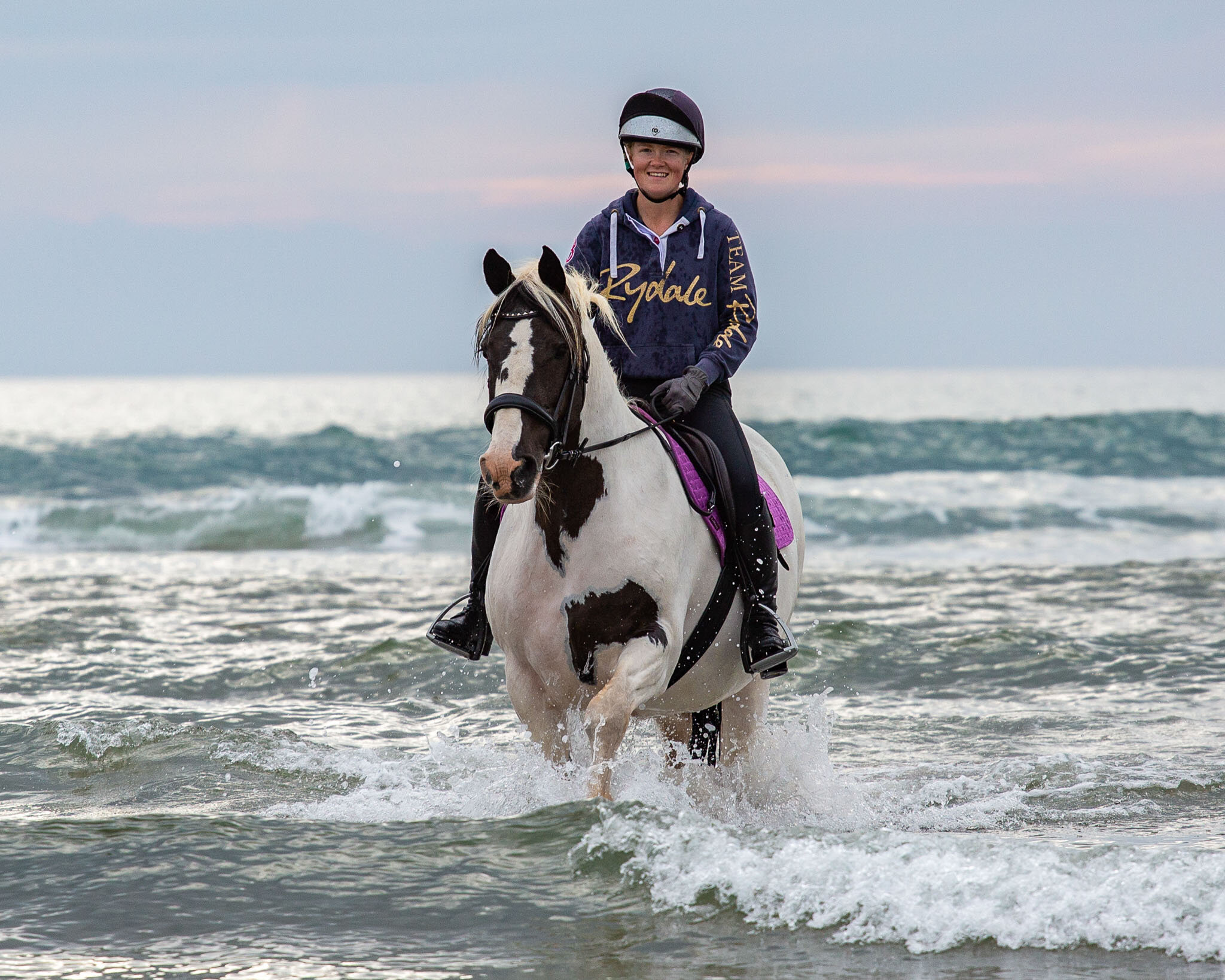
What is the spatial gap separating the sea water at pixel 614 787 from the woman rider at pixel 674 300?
0.81m

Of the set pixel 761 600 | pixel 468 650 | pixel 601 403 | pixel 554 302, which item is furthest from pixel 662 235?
pixel 468 650

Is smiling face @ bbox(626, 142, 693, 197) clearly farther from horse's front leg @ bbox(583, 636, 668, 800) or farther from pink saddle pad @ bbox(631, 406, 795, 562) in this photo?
horse's front leg @ bbox(583, 636, 668, 800)

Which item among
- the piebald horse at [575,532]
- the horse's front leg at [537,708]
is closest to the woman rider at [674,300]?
the piebald horse at [575,532]

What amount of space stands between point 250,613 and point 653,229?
8.35 metres

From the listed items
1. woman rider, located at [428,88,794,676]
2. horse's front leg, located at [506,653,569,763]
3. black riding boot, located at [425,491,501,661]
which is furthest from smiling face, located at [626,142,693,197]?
horse's front leg, located at [506,653,569,763]

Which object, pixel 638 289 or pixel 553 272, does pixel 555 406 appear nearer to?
pixel 553 272

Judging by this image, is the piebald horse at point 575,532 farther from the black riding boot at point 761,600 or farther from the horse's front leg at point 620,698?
the black riding boot at point 761,600

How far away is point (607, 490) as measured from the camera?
15.2 feet

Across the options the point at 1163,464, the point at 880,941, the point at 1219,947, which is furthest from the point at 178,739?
the point at 1163,464

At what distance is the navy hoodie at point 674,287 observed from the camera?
17.5 ft

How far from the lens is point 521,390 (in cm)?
416

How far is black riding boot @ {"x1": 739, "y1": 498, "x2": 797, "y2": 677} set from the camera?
16.8ft

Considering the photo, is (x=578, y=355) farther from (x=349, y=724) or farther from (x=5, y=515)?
(x=5, y=515)

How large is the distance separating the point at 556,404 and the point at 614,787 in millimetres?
1521
